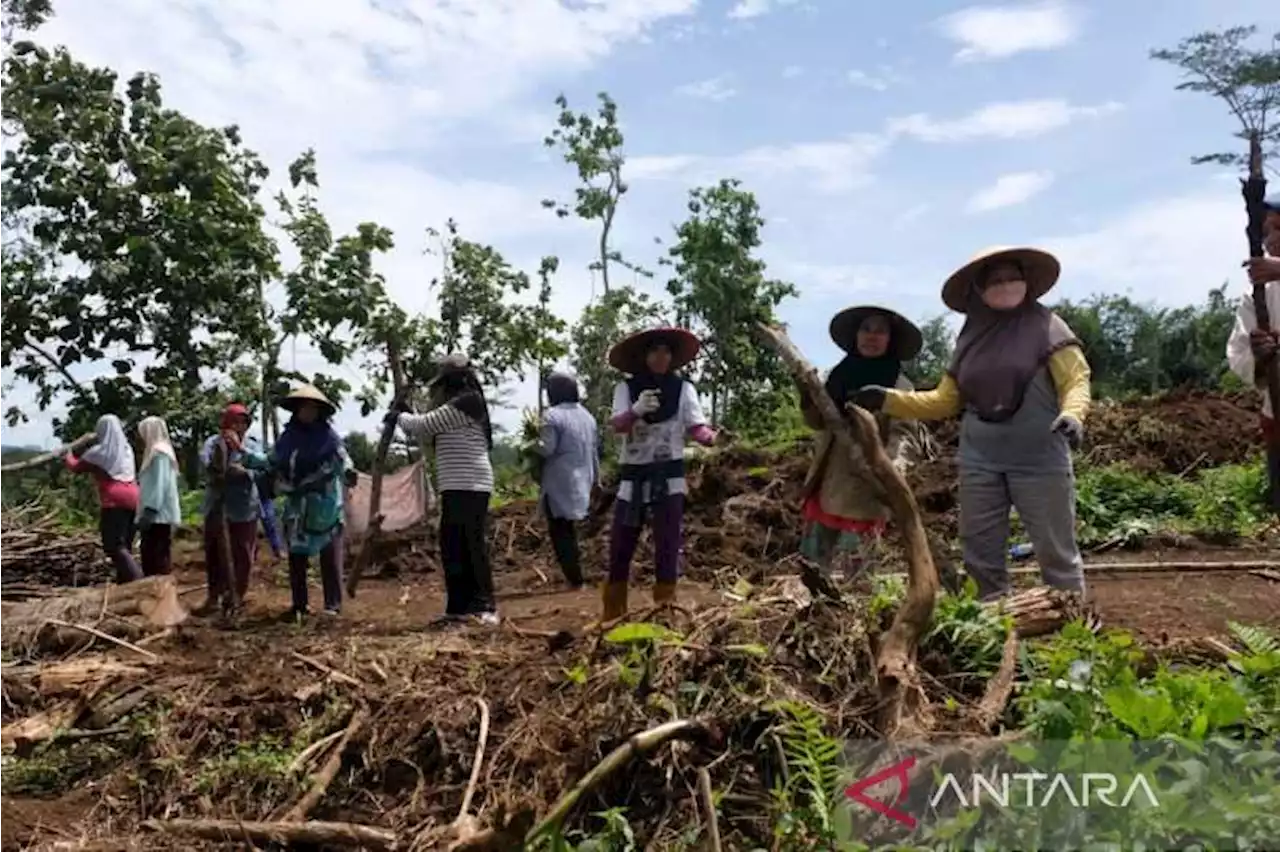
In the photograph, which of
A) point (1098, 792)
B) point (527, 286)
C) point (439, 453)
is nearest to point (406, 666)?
point (439, 453)

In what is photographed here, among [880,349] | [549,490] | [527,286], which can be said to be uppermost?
[527,286]

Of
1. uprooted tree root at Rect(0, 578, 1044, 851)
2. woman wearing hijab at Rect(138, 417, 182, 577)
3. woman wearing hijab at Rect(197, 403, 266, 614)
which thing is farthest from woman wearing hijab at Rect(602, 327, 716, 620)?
woman wearing hijab at Rect(138, 417, 182, 577)

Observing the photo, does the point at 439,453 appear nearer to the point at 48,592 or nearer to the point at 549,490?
the point at 549,490

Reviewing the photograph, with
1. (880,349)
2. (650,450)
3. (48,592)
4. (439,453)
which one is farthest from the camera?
(48,592)

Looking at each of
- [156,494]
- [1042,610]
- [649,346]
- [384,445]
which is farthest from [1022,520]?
[156,494]

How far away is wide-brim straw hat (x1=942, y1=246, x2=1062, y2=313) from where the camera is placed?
15.5ft

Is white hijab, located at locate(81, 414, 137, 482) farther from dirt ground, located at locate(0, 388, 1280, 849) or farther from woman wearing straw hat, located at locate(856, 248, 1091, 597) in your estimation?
woman wearing straw hat, located at locate(856, 248, 1091, 597)

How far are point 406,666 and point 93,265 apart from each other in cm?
994

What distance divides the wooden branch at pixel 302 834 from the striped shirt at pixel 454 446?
Result: 332cm

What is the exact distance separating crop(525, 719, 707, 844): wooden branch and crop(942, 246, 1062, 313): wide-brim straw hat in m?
2.38

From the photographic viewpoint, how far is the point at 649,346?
618 cm

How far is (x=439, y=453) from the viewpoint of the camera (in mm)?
6863

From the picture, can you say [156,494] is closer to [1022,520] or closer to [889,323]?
[889,323]

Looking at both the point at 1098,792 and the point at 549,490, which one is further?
the point at 549,490
